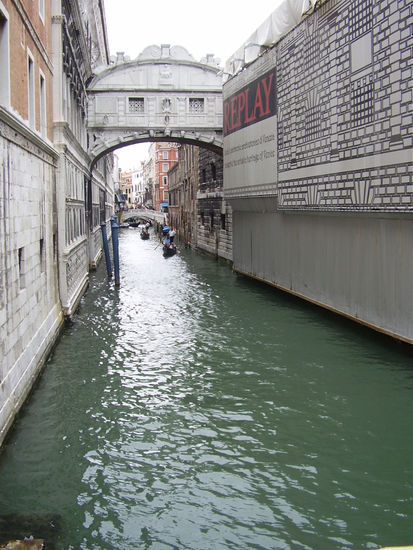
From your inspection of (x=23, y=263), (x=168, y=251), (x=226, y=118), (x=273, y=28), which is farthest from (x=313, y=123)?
(x=168, y=251)

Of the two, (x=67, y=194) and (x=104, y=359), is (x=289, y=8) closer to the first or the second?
(x=67, y=194)

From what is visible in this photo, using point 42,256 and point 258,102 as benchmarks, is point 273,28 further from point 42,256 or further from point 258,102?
point 42,256

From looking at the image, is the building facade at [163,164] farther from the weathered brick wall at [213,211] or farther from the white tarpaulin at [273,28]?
the white tarpaulin at [273,28]

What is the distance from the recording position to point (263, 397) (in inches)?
329

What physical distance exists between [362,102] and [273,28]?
231 inches

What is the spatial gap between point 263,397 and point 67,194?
811 centimetres

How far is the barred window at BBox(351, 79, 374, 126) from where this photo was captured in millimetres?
10648

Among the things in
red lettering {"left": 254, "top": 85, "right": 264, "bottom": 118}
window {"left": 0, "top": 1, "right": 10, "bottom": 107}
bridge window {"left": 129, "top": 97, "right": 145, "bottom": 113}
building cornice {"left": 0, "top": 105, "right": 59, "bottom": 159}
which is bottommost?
building cornice {"left": 0, "top": 105, "right": 59, "bottom": 159}

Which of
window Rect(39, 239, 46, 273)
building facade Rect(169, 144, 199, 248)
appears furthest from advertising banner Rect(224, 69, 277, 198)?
building facade Rect(169, 144, 199, 248)

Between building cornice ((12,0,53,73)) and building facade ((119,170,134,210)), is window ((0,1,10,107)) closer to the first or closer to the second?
building cornice ((12,0,53,73))

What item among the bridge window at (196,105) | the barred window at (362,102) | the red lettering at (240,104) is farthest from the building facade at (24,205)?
the bridge window at (196,105)

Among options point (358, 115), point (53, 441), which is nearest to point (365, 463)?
point (53, 441)

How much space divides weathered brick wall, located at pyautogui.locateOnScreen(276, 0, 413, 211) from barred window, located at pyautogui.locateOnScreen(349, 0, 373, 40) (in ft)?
0.06

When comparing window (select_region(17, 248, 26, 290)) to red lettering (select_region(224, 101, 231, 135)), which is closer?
window (select_region(17, 248, 26, 290))
